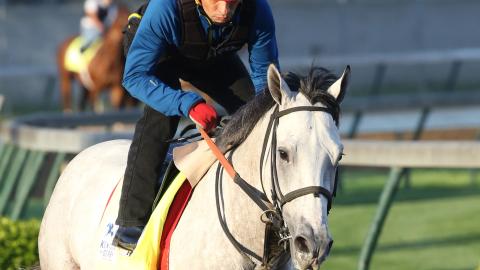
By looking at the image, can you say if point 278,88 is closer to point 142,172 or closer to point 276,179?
point 276,179

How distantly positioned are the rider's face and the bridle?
55 cm

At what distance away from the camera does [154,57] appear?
17.2 ft

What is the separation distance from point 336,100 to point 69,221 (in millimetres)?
1883

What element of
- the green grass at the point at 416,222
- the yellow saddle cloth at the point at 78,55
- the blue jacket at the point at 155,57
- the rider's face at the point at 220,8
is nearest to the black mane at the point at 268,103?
the blue jacket at the point at 155,57

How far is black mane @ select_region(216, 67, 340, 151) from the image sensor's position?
15.5 ft

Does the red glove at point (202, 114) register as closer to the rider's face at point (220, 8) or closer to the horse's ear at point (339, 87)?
the rider's face at point (220, 8)

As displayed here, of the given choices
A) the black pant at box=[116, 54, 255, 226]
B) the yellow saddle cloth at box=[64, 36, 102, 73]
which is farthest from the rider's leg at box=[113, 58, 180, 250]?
the yellow saddle cloth at box=[64, 36, 102, 73]

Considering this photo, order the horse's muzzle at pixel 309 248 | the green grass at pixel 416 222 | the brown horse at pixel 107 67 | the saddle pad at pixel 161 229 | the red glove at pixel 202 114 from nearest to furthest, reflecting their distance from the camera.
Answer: the horse's muzzle at pixel 309 248, the red glove at pixel 202 114, the saddle pad at pixel 161 229, the green grass at pixel 416 222, the brown horse at pixel 107 67

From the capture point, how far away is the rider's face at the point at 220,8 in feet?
16.9

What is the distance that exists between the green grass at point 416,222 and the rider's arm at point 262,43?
368 centimetres

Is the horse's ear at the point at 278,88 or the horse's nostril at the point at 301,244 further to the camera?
the horse's ear at the point at 278,88

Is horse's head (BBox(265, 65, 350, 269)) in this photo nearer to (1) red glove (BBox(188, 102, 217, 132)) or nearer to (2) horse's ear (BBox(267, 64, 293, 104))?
(2) horse's ear (BBox(267, 64, 293, 104))

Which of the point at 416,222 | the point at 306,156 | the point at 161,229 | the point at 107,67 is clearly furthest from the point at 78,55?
the point at 306,156

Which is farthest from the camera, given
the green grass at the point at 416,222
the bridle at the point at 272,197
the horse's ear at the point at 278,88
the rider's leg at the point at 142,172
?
the green grass at the point at 416,222
